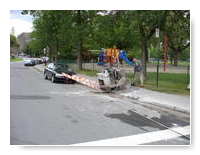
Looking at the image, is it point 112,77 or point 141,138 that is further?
point 112,77

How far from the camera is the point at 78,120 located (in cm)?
743

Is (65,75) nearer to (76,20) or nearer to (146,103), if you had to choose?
(146,103)

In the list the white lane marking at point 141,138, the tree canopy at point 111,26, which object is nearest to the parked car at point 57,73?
the tree canopy at point 111,26

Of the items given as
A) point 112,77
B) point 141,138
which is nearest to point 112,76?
point 112,77

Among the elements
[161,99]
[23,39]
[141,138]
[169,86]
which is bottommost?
[141,138]

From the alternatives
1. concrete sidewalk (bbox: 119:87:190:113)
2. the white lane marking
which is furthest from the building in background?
the white lane marking

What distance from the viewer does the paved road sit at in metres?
5.95

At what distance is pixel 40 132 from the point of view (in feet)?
20.5

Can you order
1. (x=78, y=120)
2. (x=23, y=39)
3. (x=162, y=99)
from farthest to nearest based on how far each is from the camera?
(x=23, y=39)
(x=162, y=99)
(x=78, y=120)

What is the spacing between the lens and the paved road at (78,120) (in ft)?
19.5

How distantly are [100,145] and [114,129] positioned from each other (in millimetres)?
1210

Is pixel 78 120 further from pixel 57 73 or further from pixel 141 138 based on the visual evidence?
pixel 57 73

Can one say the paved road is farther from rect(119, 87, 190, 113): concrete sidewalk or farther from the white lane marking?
rect(119, 87, 190, 113): concrete sidewalk

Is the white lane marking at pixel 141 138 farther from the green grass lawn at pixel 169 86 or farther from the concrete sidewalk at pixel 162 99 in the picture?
the green grass lawn at pixel 169 86
